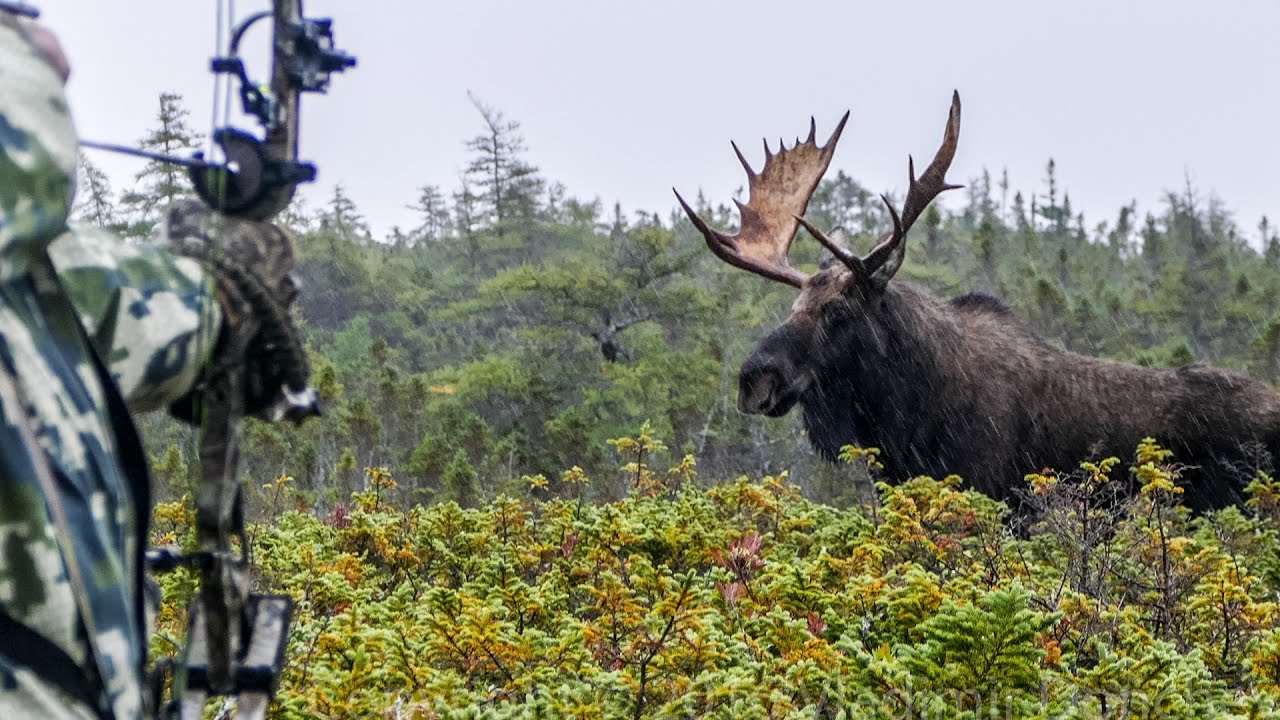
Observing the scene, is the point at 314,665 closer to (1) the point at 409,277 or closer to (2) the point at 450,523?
(2) the point at 450,523

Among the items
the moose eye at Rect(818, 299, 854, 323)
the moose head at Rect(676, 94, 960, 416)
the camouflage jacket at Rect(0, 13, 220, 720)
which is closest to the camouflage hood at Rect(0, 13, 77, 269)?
the camouflage jacket at Rect(0, 13, 220, 720)

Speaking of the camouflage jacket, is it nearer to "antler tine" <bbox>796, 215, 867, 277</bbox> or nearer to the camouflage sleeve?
the camouflage sleeve

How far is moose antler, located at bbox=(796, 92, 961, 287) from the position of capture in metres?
6.52

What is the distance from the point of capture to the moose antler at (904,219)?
652cm

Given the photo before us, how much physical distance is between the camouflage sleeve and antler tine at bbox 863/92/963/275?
522cm

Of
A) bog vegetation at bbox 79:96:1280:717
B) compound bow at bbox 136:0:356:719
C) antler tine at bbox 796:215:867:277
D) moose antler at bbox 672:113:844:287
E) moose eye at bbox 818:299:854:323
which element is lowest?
bog vegetation at bbox 79:96:1280:717

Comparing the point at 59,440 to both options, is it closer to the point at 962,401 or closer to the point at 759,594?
the point at 759,594

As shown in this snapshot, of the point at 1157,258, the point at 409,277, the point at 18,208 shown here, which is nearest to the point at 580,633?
the point at 18,208

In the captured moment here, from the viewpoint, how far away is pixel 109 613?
1404 mm

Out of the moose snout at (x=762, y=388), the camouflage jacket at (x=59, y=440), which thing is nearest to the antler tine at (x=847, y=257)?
the moose snout at (x=762, y=388)

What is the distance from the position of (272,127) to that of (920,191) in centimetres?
559

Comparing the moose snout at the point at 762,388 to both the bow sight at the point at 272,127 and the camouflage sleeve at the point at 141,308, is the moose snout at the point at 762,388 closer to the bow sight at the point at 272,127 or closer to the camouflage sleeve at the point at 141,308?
the bow sight at the point at 272,127

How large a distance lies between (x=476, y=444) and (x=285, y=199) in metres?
11.6

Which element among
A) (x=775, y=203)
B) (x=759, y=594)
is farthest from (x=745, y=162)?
(x=759, y=594)
